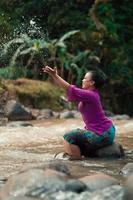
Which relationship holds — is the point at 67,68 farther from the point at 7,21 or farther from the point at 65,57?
the point at 7,21

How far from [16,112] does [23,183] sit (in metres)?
9.17

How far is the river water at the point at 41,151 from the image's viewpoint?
5.63 metres

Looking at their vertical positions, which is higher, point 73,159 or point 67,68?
point 67,68

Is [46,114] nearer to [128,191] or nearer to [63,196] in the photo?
[63,196]

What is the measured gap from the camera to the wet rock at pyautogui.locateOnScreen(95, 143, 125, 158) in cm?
647

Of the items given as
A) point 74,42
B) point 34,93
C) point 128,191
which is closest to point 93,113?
point 128,191

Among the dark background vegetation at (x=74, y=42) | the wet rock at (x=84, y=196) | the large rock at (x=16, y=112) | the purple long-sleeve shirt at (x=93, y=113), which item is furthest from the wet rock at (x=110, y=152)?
the dark background vegetation at (x=74, y=42)

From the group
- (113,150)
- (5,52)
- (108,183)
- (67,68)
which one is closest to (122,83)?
(67,68)

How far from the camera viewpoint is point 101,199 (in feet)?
12.8

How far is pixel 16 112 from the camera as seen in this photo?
1330 centimetres

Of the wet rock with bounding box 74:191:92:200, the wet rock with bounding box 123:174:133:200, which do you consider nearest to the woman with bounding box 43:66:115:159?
the wet rock with bounding box 74:191:92:200

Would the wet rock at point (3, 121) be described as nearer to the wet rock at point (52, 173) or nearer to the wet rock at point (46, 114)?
the wet rock at point (46, 114)

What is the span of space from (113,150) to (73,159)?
48 centimetres

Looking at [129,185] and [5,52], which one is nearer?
[129,185]
